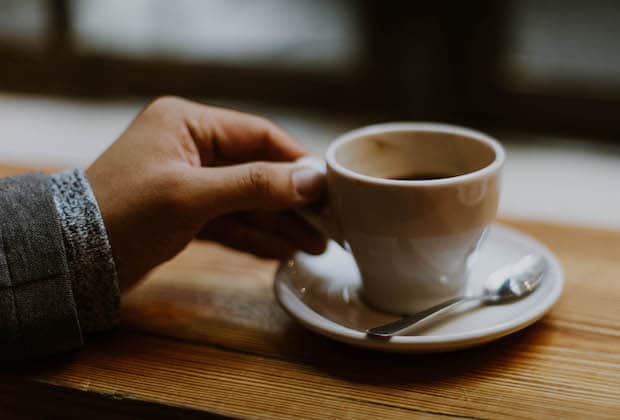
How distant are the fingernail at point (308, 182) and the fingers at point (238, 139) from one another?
0.11 metres

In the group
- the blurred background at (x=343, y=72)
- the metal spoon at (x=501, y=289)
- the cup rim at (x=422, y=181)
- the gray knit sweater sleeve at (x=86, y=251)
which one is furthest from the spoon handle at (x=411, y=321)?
the blurred background at (x=343, y=72)

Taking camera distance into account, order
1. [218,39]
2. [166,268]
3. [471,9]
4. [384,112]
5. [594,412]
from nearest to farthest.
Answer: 1. [594,412]
2. [166,268]
3. [471,9]
4. [384,112]
5. [218,39]

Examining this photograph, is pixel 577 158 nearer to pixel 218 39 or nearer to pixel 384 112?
pixel 384 112

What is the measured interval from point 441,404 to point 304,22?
1.49 metres

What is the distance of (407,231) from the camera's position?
2.01ft

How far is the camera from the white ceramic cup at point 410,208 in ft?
1.98

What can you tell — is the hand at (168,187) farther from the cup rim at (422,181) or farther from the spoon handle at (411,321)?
the spoon handle at (411,321)

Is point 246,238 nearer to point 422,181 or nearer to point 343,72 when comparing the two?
point 422,181

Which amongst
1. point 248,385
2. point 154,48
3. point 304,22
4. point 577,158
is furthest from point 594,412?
point 154,48

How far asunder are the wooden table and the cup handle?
0.28 ft

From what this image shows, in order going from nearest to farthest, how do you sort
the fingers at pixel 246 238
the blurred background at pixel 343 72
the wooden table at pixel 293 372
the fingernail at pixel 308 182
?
the wooden table at pixel 293 372, the fingernail at pixel 308 182, the fingers at pixel 246 238, the blurred background at pixel 343 72

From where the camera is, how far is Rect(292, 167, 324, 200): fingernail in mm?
674

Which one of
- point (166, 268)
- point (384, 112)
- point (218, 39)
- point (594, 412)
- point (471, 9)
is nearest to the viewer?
point (594, 412)

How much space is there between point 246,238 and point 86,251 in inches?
8.6
